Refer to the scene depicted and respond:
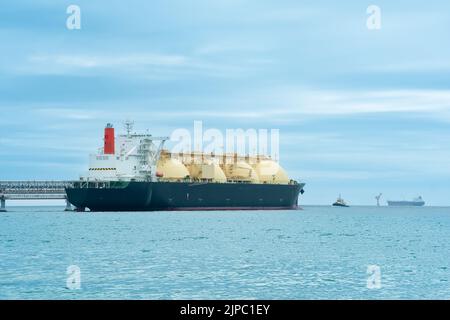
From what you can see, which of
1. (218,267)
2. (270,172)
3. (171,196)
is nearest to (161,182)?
(171,196)

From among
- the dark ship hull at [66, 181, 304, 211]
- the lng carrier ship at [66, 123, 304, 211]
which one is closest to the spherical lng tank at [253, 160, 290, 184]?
the lng carrier ship at [66, 123, 304, 211]

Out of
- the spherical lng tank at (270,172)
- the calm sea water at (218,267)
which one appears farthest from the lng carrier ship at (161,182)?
the calm sea water at (218,267)

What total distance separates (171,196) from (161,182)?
138 inches

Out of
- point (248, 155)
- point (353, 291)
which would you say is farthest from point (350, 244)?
point (248, 155)

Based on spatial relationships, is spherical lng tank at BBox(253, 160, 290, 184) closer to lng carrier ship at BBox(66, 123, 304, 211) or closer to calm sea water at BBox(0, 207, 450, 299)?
lng carrier ship at BBox(66, 123, 304, 211)

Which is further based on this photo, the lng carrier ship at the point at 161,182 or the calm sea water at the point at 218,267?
the lng carrier ship at the point at 161,182

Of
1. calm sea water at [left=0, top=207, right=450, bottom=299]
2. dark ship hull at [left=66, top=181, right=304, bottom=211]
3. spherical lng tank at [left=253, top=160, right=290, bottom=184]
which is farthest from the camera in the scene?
spherical lng tank at [left=253, top=160, right=290, bottom=184]

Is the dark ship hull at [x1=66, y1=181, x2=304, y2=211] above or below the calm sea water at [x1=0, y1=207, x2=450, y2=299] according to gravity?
above

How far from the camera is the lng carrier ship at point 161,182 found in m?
90.1

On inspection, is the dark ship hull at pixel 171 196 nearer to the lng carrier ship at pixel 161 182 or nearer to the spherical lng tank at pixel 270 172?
the lng carrier ship at pixel 161 182

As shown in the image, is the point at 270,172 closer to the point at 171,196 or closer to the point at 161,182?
the point at 171,196

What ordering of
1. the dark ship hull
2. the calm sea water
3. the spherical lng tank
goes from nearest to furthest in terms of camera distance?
1. the calm sea water
2. the dark ship hull
3. the spherical lng tank

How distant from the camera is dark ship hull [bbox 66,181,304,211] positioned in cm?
8912
